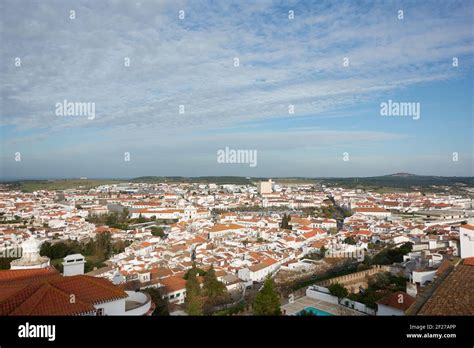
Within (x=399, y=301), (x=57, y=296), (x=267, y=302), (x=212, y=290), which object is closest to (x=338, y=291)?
(x=399, y=301)

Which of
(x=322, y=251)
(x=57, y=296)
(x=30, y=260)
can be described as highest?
(x=57, y=296)

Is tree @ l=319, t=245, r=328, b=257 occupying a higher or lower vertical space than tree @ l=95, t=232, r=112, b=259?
lower

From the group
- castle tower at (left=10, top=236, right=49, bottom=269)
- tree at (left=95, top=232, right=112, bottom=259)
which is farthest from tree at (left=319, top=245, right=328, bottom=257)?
castle tower at (left=10, top=236, right=49, bottom=269)

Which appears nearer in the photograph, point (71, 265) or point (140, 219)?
point (71, 265)

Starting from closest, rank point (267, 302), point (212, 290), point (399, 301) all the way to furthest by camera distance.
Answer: point (267, 302) < point (399, 301) < point (212, 290)

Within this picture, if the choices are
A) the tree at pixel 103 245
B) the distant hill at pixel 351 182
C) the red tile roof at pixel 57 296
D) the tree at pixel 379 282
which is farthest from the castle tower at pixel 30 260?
the distant hill at pixel 351 182

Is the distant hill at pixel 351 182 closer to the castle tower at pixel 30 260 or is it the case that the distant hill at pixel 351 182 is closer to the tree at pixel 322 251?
the tree at pixel 322 251

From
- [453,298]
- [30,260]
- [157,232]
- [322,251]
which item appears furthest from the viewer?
[157,232]

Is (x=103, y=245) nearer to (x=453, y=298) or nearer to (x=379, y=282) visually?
(x=379, y=282)

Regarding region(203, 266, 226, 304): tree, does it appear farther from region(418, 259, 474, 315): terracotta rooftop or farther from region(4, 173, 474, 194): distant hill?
region(4, 173, 474, 194): distant hill
